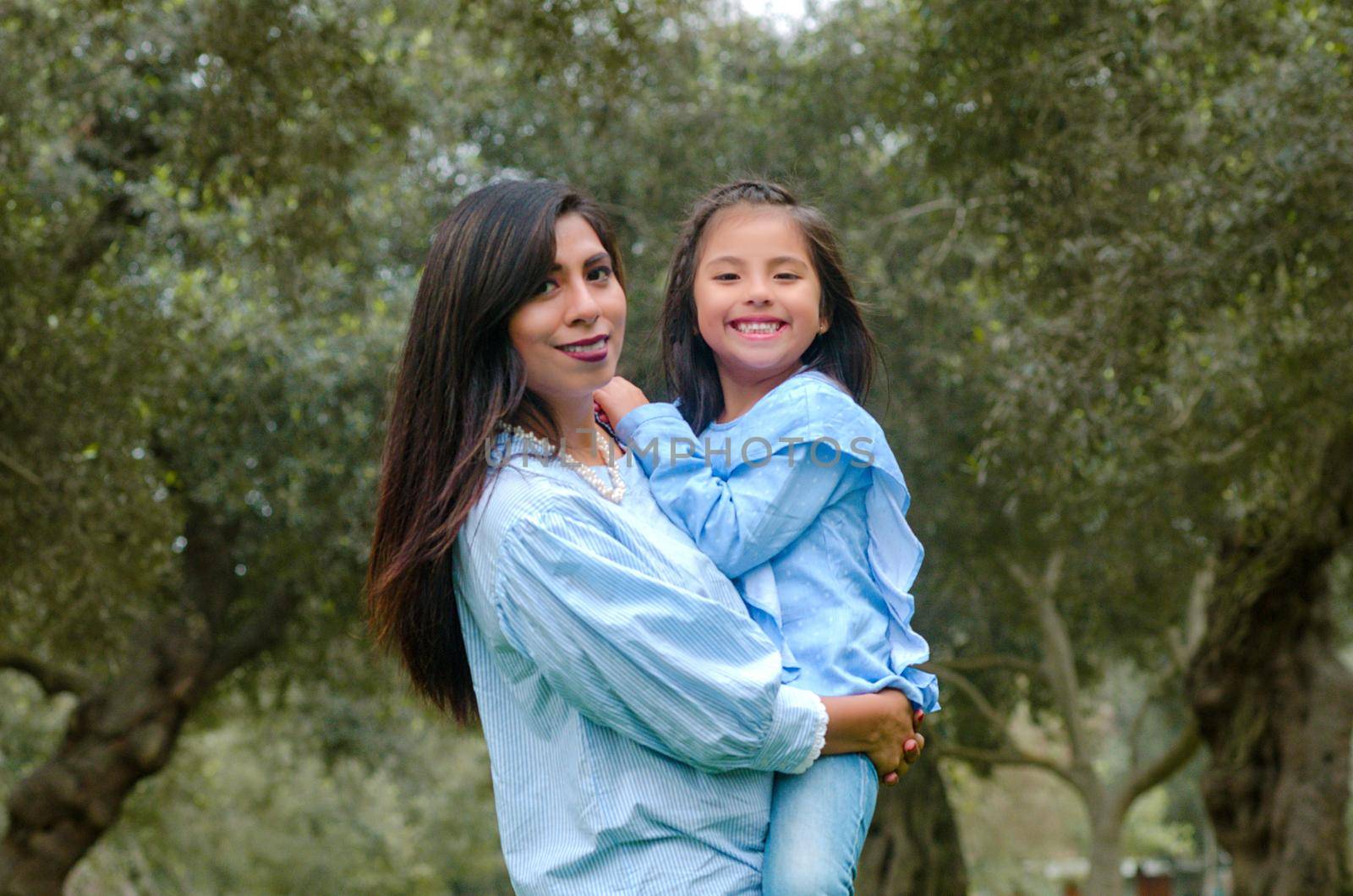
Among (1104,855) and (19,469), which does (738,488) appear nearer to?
(19,469)

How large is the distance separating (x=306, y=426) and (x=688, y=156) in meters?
3.53

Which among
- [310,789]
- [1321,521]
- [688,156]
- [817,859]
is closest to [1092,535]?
[1321,521]

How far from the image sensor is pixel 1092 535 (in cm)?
1158

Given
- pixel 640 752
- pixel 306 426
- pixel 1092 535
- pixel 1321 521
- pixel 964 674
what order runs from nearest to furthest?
pixel 640 752, pixel 1321 521, pixel 306 426, pixel 1092 535, pixel 964 674

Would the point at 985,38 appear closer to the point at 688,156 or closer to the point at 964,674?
the point at 688,156

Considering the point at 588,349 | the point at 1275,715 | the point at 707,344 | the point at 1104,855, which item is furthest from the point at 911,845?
the point at 588,349

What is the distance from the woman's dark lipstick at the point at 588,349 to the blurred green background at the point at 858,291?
0.69 meters

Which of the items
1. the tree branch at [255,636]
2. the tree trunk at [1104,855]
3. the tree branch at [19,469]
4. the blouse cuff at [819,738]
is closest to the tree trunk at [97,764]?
the tree branch at [255,636]

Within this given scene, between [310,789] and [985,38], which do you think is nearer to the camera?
[985,38]

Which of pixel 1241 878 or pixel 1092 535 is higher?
pixel 1092 535

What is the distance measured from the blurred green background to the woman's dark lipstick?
2.27 ft

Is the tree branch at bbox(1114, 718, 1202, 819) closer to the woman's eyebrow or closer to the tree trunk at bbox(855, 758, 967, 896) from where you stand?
the tree trunk at bbox(855, 758, 967, 896)

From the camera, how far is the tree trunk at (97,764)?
11961mm

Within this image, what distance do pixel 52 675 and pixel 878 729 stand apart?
40.1ft
